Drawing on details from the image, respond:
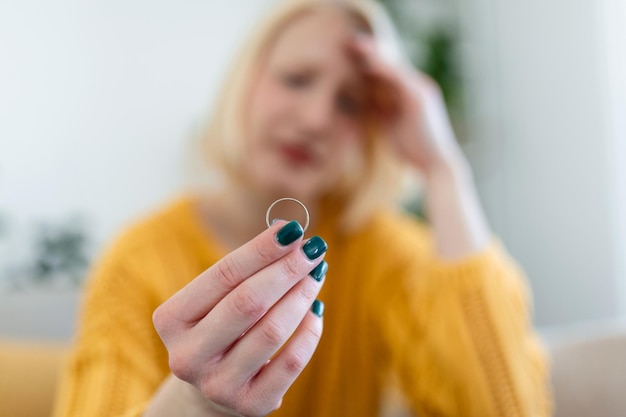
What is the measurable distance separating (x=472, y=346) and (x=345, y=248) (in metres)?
0.29

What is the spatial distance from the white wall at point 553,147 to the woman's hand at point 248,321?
1.46 metres

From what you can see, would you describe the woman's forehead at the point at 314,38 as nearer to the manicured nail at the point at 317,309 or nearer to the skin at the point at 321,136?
the skin at the point at 321,136

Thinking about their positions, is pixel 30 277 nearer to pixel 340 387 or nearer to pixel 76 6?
pixel 76 6

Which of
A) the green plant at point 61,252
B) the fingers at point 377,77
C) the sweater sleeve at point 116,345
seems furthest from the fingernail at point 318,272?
the green plant at point 61,252

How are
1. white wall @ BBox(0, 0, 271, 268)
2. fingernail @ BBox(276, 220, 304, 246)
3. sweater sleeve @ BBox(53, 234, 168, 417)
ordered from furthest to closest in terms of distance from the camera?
white wall @ BBox(0, 0, 271, 268) → sweater sleeve @ BBox(53, 234, 168, 417) → fingernail @ BBox(276, 220, 304, 246)

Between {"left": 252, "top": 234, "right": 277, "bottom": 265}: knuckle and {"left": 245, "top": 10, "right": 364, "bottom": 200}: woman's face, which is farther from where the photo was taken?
{"left": 245, "top": 10, "right": 364, "bottom": 200}: woman's face

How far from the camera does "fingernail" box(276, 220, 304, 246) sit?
0.33 metres

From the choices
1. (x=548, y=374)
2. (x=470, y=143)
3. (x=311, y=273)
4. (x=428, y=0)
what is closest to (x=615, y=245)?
(x=470, y=143)

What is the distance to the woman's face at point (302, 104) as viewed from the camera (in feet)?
2.50

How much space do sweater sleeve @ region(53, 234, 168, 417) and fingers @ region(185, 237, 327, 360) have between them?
0.16m

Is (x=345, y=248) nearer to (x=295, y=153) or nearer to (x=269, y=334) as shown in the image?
(x=295, y=153)

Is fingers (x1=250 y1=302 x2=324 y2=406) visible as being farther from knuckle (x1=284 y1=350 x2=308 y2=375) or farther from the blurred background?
the blurred background

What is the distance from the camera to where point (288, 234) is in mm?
335

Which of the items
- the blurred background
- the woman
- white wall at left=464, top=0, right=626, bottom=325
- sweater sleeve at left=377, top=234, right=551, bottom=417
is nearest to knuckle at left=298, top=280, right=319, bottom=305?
the woman
